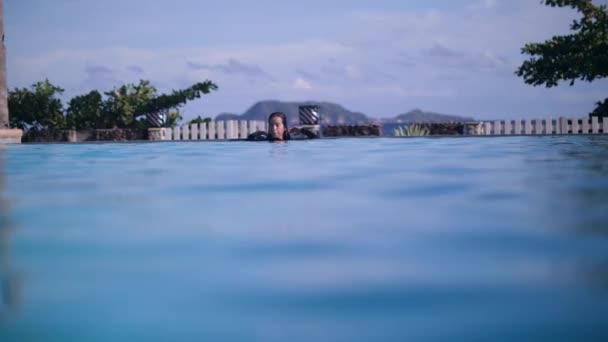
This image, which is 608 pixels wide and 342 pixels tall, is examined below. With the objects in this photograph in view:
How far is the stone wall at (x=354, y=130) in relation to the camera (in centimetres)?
1983

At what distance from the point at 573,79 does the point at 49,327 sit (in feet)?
63.0

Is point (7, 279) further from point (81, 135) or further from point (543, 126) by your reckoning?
point (543, 126)

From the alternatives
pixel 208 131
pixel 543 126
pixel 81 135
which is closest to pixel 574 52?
pixel 543 126

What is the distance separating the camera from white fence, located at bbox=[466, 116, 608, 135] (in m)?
19.3

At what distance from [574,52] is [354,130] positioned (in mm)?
7161

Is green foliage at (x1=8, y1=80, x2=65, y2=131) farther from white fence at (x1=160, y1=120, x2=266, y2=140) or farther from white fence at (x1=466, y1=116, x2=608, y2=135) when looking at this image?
white fence at (x1=466, y1=116, x2=608, y2=135)

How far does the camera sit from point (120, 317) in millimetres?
2211

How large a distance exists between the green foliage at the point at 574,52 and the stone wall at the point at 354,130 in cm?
476

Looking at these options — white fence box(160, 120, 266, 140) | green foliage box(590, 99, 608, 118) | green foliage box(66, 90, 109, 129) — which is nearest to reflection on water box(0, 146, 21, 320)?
white fence box(160, 120, 266, 140)

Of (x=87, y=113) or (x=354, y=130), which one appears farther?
(x=87, y=113)

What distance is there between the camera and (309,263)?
111 inches

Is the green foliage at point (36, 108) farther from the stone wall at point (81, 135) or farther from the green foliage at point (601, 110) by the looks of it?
the green foliage at point (601, 110)

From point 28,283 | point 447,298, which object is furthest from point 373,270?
point 28,283

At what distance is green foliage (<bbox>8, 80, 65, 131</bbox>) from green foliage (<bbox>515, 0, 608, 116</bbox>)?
15893mm
